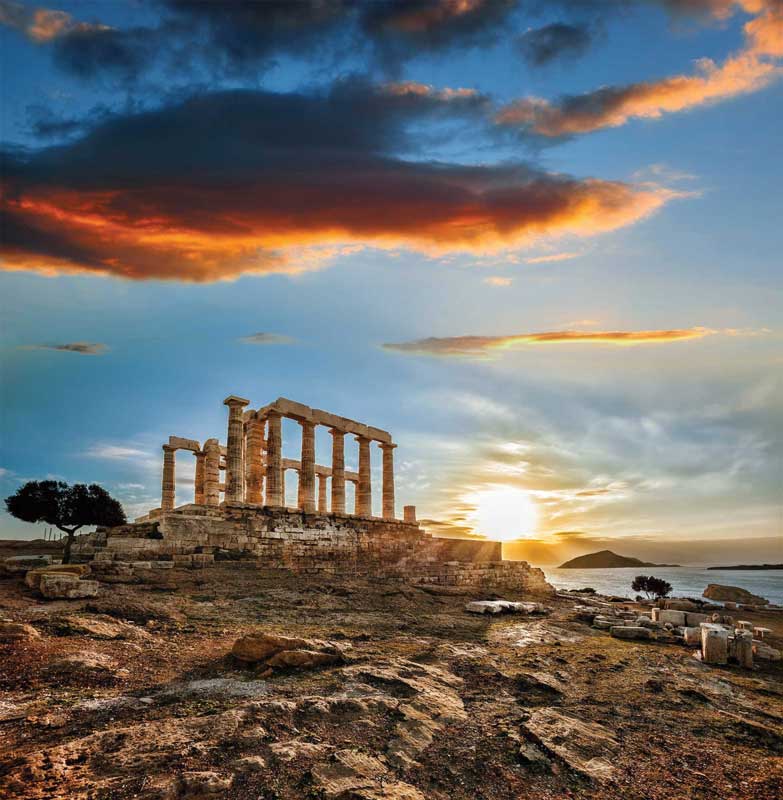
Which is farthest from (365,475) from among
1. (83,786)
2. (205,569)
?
(83,786)

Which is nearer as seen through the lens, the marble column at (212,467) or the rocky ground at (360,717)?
the rocky ground at (360,717)

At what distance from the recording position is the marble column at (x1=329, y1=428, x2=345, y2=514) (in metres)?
32.5

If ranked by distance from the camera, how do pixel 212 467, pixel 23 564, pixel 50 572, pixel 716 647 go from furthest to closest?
pixel 212 467 → pixel 23 564 → pixel 50 572 → pixel 716 647

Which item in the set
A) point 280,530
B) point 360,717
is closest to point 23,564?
point 280,530

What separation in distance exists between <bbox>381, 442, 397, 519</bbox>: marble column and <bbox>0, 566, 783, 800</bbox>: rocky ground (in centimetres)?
2423

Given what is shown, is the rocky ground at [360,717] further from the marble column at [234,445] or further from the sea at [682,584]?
the sea at [682,584]

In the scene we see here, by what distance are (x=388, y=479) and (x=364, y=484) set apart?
2.55 m

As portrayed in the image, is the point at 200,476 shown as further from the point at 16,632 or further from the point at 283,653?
the point at 283,653

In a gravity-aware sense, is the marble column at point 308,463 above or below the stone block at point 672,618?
above

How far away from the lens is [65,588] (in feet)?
40.5

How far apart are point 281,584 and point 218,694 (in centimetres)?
1107

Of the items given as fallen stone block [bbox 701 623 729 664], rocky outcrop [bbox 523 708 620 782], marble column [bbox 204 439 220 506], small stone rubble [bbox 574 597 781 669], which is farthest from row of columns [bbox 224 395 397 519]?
rocky outcrop [bbox 523 708 620 782]

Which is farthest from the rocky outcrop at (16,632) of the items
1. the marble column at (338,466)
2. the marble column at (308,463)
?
the marble column at (338,466)

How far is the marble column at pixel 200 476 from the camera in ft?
111
